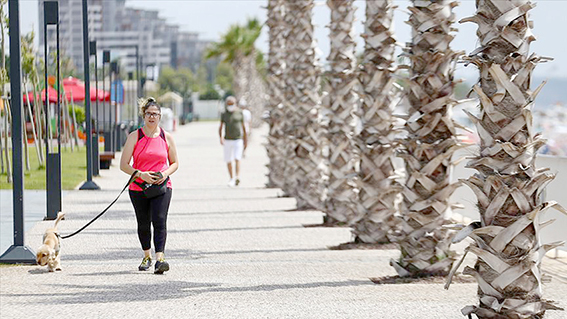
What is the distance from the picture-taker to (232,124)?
19172 mm

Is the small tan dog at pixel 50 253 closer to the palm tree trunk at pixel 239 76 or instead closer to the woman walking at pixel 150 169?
the woman walking at pixel 150 169

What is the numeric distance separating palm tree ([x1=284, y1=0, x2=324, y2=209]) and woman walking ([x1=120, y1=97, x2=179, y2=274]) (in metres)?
6.78

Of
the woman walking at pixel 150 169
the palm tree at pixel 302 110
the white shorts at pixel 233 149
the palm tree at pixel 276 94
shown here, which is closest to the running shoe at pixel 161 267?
the woman walking at pixel 150 169

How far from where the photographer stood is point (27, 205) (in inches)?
580

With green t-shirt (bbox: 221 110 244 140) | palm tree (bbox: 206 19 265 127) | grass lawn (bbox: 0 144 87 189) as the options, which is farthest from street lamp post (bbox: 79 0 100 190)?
palm tree (bbox: 206 19 265 127)

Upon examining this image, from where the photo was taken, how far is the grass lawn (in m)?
16.9

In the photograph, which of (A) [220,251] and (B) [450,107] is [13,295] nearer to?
(A) [220,251]

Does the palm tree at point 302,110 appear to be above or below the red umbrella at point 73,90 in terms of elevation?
above

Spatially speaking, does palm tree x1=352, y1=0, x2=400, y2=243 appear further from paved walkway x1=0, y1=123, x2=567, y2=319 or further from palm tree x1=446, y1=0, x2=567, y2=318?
palm tree x1=446, y1=0, x2=567, y2=318

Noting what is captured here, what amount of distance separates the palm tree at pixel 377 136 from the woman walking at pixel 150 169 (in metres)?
2.92

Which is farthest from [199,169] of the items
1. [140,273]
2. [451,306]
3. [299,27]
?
[451,306]

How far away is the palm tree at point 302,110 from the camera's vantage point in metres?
16.0

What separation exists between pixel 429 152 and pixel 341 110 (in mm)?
4803

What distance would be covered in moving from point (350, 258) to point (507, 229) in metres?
4.08
